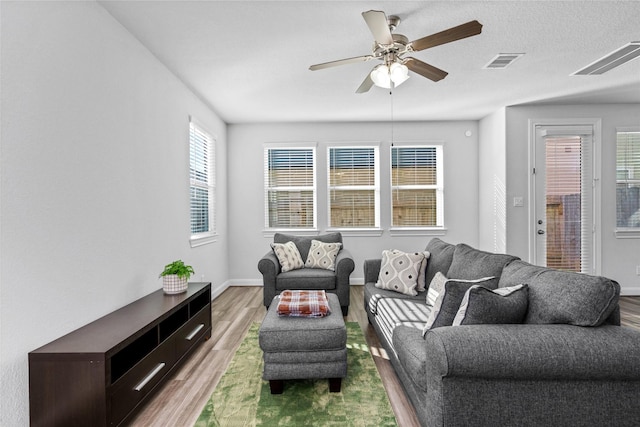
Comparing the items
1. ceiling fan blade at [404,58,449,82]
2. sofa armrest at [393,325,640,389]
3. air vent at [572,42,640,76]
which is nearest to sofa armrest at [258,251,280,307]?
ceiling fan blade at [404,58,449,82]

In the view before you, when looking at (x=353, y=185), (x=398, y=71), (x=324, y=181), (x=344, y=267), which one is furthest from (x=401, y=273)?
(x=324, y=181)

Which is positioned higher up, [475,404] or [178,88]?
[178,88]

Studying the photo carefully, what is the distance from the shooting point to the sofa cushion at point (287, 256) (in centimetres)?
429

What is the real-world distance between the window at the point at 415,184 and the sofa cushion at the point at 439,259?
2115mm

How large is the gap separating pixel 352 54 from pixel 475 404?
287 cm

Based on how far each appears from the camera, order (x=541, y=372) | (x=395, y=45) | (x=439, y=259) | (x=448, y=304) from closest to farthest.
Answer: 1. (x=541, y=372)
2. (x=448, y=304)
3. (x=395, y=45)
4. (x=439, y=259)

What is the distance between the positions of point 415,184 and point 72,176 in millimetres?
4763

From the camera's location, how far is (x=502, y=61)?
3340 millimetres

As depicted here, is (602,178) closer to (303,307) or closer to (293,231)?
(293,231)

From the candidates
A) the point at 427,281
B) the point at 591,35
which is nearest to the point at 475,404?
the point at 427,281

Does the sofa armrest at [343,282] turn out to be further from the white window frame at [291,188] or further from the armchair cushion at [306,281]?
the white window frame at [291,188]

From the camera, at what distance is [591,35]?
284cm

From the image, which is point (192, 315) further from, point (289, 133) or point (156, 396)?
point (289, 133)

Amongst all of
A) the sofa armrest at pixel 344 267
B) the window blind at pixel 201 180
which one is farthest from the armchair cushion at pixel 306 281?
the window blind at pixel 201 180
